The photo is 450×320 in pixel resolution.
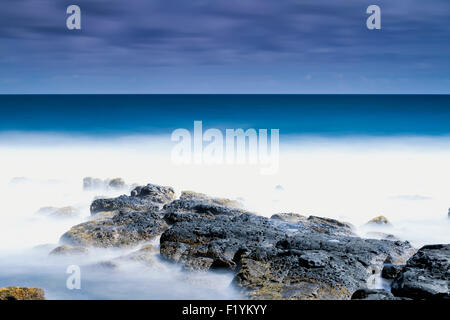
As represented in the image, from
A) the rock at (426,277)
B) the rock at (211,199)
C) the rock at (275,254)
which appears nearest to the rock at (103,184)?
the rock at (211,199)

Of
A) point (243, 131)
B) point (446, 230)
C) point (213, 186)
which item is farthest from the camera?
point (243, 131)

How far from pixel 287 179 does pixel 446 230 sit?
450 cm

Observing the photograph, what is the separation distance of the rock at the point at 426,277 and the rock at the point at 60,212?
510 cm

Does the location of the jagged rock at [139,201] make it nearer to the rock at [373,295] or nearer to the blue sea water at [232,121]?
the rock at [373,295]

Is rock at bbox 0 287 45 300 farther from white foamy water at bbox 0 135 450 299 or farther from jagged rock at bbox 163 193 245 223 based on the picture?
jagged rock at bbox 163 193 245 223

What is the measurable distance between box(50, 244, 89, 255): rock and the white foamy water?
10 centimetres

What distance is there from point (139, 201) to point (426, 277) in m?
4.15

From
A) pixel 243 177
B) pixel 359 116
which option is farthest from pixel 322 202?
pixel 359 116

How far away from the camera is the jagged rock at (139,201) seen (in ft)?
20.6

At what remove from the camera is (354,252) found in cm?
445

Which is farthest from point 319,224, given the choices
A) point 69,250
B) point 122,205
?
point 69,250

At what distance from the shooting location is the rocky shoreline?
12.1 ft

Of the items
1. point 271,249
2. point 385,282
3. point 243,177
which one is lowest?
point 385,282

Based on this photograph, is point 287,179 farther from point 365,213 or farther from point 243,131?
point 243,131
